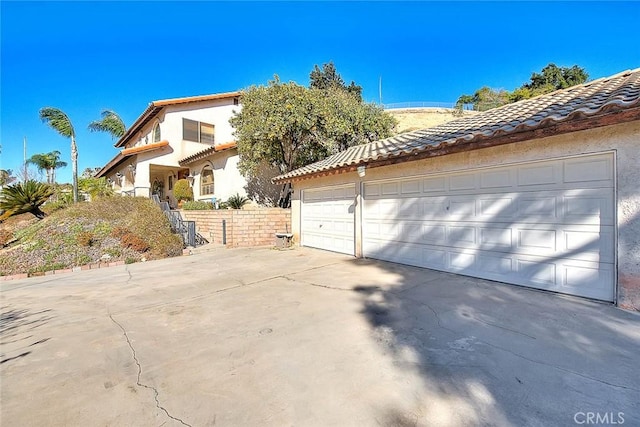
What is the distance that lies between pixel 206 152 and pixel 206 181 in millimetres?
2378

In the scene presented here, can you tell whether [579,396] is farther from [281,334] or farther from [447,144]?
[447,144]

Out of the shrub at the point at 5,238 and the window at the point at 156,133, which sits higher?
the window at the point at 156,133

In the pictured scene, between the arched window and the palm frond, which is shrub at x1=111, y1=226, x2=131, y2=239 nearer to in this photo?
the palm frond

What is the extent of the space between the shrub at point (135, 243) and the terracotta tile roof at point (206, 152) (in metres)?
6.89

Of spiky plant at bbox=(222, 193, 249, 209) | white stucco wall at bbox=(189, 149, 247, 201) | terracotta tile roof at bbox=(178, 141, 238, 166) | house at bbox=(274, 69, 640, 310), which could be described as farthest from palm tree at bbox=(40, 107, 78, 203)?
house at bbox=(274, 69, 640, 310)

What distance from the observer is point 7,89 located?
668 inches

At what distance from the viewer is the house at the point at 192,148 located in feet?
54.5

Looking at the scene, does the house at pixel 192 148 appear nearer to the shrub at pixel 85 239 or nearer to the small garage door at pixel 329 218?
the small garage door at pixel 329 218

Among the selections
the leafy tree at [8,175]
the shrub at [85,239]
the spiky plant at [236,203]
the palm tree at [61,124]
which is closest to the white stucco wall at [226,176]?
the spiky plant at [236,203]

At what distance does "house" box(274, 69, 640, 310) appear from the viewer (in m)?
4.32

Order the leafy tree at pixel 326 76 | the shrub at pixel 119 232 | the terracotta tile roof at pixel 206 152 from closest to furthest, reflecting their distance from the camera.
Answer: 1. the shrub at pixel 119 232
2. the terracotta tile roof at pixel 206 152
3. the leafy tree at pixel 326 76

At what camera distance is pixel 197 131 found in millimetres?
19656

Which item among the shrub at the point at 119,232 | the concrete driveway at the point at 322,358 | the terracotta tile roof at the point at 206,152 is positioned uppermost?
the terracotta tile roof at the point at 206,152

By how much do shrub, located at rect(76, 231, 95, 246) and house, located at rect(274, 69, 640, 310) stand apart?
9.46m
